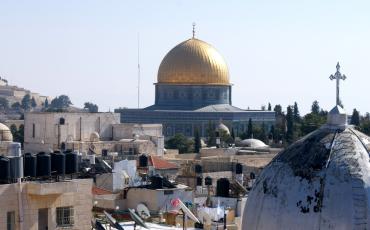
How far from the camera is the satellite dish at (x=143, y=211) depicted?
22.8 meters

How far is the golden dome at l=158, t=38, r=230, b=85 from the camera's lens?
7944 cm

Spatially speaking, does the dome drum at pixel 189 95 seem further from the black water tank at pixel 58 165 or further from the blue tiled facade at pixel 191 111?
the black water tank at pixel 58 165

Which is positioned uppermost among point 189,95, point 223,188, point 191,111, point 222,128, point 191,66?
point 191,66

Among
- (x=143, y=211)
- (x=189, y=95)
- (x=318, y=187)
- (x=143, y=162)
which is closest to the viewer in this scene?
(x=318, y=187)

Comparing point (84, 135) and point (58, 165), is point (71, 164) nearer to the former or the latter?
point (58, 165)

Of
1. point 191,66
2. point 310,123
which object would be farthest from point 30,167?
point 191,66

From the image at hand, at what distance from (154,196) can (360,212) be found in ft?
37.4

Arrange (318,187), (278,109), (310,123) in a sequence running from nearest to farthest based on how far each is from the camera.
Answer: (318,187) → (310,123) → (278,109)

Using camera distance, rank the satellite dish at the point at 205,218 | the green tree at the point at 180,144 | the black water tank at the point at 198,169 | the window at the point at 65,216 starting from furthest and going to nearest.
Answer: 1. the green tree at the point at 180,144
2. the black water tank at the point at 198,169
3. the satellite dish at the point at 205,218
4. the window at the point at 65,216

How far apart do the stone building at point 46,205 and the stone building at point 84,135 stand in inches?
1328

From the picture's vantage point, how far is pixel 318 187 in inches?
544

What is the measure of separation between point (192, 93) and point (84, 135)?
25277 mm

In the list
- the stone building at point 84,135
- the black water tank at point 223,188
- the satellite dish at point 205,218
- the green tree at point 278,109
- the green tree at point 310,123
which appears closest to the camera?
the satellite dish at point 205,218

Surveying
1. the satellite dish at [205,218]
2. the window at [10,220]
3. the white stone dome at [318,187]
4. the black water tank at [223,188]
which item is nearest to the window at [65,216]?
the window at [10,220]
